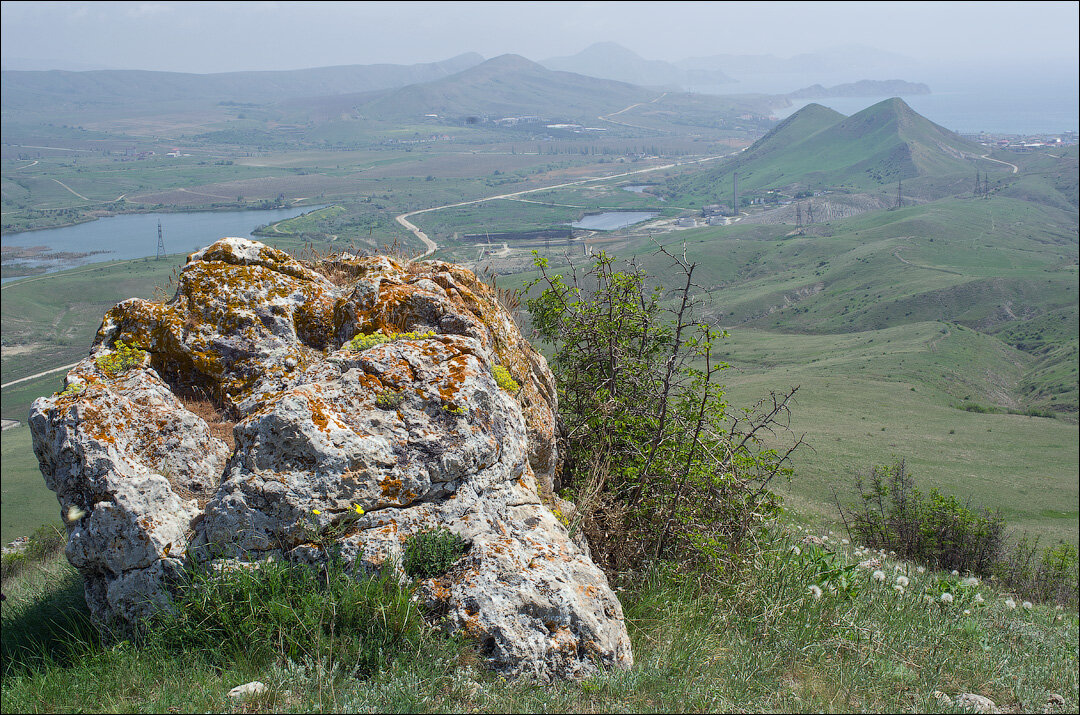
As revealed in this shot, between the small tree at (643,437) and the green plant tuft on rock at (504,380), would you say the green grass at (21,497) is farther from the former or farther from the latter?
the green plant tuft on rock at (504,380)

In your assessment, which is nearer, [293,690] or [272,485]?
[293,690]

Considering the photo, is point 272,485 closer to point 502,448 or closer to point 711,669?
point 502,448

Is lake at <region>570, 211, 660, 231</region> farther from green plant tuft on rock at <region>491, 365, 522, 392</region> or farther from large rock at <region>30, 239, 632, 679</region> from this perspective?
large rock at <region>30, 239, 632, 679</region>

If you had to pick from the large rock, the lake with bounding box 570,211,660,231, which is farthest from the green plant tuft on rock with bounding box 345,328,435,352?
the lake with bounding box 570,211,660,231

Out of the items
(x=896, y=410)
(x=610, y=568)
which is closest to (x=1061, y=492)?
(x=896, y=410)

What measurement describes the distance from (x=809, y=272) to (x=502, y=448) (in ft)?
405

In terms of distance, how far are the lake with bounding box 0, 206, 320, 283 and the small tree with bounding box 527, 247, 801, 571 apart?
449ft

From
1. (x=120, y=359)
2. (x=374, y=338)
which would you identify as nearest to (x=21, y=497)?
(x=120, y=359)

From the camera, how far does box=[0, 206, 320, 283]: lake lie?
138000 millimetres

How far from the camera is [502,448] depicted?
520 cm

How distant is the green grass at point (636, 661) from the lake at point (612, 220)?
149 m

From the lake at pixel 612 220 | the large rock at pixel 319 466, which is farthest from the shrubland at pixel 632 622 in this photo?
the lake at pixel 612 220

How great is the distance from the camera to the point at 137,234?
16075 cm

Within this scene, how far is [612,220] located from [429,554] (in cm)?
17291
